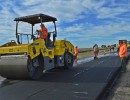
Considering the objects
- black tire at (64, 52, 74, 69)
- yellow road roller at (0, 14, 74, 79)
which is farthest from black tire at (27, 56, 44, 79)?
black tire at (64, 52, 74, 69)

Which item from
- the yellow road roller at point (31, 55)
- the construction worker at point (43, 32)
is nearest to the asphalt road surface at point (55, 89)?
the yellow road roller at point (31, 55)

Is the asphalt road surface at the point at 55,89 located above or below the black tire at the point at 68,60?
below

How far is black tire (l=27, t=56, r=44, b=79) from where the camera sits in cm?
1246

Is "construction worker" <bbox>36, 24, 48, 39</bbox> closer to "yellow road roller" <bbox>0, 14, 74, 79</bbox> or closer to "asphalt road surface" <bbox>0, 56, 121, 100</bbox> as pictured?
"yellow road roller" <bbox>0, 14, 74, 79</bbox>

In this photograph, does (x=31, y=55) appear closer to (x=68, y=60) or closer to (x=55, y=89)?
(x=55, y=89)

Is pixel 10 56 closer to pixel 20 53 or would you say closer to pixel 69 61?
pixel 20 53

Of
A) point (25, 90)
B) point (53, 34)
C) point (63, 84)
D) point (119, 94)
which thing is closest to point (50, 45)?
point (53, 34)

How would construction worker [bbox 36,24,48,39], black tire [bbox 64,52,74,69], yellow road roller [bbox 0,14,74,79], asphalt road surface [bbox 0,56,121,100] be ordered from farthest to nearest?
black tire [bbox 64,52,74,69] → construction worker [bbox 36,24,48,39] → yellow road roller [bbox 0,14,74,79] → asphalt road surface [bbox 0,56,121,100]

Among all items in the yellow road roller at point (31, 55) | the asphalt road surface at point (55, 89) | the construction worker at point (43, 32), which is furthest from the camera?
the construction worker at point (43, 32)

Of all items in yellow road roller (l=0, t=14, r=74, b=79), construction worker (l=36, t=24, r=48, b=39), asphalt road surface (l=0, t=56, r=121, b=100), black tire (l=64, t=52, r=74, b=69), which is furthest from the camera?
black tire (l=64, t=52, r=74, b=69)

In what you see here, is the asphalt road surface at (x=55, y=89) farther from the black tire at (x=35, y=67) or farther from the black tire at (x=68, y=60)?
the black tire at (x=68, y=60)

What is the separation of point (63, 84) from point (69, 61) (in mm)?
6069

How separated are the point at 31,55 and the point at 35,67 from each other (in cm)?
78

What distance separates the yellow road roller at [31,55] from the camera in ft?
40.1
